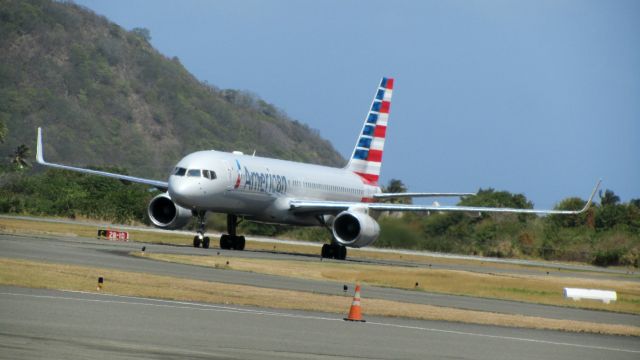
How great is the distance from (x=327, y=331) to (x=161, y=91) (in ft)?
483

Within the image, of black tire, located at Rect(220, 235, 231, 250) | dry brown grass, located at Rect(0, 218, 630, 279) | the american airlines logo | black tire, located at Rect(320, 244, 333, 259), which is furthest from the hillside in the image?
black tire, located at Rect(320, 244, 333, 259)

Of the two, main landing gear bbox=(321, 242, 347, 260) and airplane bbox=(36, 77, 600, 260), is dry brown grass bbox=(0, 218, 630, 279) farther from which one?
main landing gear bbox=(321, 242, 347, 260)

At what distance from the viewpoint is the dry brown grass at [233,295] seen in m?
25.8

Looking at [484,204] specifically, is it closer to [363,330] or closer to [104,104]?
[363,330]

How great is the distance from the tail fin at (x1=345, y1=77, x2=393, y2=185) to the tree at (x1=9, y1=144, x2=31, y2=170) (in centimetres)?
6513

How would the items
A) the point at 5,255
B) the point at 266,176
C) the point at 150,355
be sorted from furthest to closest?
the point at 266,176 → the point at 5,255 → the point at 150,355

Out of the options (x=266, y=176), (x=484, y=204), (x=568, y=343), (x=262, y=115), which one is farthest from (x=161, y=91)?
(x=568, y=343)

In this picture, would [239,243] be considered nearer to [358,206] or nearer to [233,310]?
[358,206]

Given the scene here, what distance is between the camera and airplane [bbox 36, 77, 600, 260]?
1916 inches

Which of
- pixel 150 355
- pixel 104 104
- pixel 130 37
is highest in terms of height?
pixel 130 37

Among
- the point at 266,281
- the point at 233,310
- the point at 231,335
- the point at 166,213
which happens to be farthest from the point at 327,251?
the point at 231,335

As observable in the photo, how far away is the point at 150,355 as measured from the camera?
15883 mm

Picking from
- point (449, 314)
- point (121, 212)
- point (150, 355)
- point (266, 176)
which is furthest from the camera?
point (121, 212)

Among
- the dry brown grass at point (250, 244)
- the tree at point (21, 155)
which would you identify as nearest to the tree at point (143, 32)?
the tree at point (21, 155)
